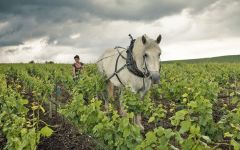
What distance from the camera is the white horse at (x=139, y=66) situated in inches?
351

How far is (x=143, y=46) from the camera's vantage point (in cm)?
921

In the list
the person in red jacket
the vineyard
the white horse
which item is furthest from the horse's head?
the person in red jacket

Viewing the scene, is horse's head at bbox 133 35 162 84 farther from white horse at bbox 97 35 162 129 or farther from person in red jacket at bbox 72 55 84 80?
person in red jacket at bbox 72 55 84 80

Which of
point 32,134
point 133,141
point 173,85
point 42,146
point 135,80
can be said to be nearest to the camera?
point 32,134

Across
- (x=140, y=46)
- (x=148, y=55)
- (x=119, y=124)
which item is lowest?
(x=119, y=124)

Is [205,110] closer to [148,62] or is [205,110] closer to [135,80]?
[148,62]

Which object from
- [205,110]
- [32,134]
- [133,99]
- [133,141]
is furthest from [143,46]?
[32,134]

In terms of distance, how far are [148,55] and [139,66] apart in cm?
55

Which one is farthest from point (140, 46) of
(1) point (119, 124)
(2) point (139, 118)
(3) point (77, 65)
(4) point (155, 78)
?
(3) point (77, 65)

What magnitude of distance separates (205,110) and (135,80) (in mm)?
2557

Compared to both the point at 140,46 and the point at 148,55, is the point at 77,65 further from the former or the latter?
the point at 148,55

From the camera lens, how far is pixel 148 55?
29.5 ft

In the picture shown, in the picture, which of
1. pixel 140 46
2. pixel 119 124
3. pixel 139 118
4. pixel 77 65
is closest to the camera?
pixel 119 124

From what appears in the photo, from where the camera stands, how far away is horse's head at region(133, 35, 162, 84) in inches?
346
